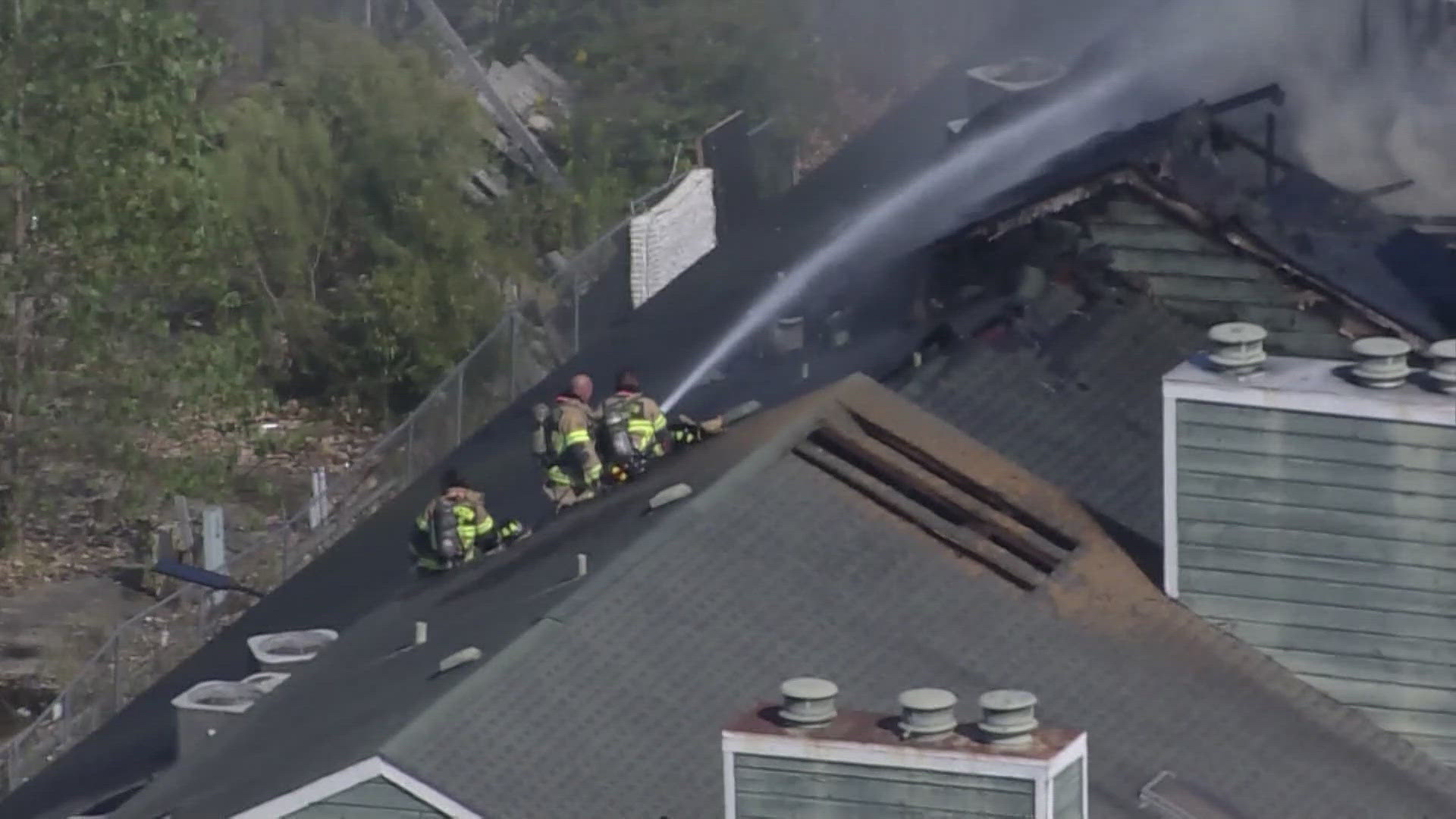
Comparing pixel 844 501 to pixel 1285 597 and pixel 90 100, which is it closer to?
pixel 1285 597

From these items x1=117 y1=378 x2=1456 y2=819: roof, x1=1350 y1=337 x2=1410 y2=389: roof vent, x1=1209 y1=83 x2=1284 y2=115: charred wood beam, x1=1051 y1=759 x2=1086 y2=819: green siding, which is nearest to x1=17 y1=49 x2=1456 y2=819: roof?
x1=117 y1=378 x2=1456 y2=819: roof

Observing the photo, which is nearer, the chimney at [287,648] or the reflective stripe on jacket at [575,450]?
the chimney at [287,648]

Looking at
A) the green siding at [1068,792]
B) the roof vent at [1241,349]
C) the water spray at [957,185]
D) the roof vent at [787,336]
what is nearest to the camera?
the green siding at [1068,792]

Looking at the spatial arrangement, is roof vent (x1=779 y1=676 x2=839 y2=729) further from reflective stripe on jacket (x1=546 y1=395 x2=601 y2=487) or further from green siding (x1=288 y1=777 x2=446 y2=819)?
reflective stripe on jacket (x1=546 y1=395 x2=601 y2=487)

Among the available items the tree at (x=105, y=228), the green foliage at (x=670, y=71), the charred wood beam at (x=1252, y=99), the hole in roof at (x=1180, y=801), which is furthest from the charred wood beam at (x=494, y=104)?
the hole in roof at (x=1180, y=801)

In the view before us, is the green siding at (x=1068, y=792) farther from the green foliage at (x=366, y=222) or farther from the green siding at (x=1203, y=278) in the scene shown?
the green foliage at (x=366, y=222)

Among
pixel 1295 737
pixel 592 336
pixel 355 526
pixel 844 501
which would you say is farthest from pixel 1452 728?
pixel 592 336
